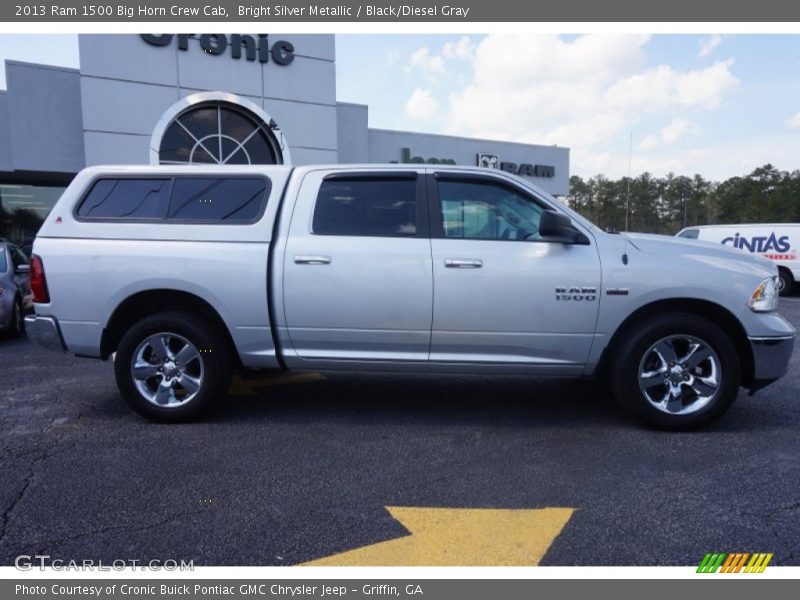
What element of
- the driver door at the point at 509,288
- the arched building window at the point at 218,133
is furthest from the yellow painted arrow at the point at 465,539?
the arched building window at the point at 218,133

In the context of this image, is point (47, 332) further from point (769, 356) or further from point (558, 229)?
point (769, 356)

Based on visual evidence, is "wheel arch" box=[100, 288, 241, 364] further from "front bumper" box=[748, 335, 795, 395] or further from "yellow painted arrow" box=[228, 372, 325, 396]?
"front bumper" box=[748, 335, 795, 395]

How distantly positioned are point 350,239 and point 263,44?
14733 millimetres

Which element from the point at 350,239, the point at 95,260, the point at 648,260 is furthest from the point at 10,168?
the point at 648,260

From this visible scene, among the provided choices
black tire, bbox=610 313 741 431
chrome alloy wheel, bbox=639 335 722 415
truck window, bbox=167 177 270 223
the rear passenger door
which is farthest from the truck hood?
truck window, bbox=167 177 270 223

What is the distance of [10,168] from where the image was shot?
54.8 feet

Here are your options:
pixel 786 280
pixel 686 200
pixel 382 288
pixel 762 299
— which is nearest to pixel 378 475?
pixel 382 288

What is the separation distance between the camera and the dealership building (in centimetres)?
1516

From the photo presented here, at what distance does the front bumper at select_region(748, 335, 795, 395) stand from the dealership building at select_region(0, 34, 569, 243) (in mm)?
14369

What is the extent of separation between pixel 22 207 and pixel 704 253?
22508 mm

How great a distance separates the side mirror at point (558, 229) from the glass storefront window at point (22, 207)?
20.9 m

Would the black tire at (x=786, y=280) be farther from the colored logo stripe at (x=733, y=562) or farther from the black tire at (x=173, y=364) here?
the black tire at (x=173, y=364)

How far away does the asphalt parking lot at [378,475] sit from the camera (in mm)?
2723

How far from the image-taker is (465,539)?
277 centimetres
